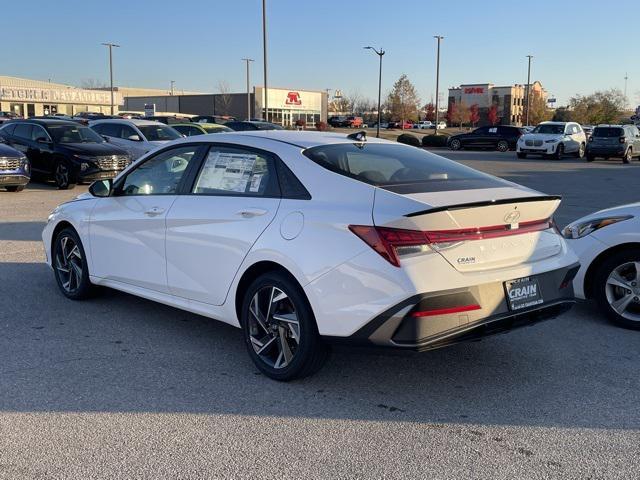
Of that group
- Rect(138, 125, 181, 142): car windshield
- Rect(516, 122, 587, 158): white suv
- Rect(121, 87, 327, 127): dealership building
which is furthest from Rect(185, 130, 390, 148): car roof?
Rect(121, 87, 327, 127): dealership building

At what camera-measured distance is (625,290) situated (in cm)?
566

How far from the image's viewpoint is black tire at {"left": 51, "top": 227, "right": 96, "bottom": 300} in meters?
6.16

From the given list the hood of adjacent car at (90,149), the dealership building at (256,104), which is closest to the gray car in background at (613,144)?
the hood of adjacent car at (90,149)

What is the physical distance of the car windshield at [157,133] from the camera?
63.7ft

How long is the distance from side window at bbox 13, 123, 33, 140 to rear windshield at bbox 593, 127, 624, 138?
78.2 feet

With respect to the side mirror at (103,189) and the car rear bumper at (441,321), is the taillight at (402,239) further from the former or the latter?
the side mirror at (103,189)

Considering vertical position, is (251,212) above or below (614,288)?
above

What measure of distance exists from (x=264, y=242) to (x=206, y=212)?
0.71 m

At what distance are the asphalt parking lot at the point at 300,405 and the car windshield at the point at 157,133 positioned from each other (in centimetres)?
1401

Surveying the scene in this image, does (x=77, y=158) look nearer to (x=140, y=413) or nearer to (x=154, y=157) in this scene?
(x=154, y=157)

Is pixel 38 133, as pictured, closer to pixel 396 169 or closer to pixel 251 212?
pixel 251 212

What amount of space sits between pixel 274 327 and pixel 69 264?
289cm

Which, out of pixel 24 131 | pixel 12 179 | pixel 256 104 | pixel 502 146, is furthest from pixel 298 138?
pixel 256 104

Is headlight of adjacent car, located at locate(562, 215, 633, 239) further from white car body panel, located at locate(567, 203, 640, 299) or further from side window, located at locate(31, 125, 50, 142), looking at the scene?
side window, located at locate(31, 125, 50, 142)
